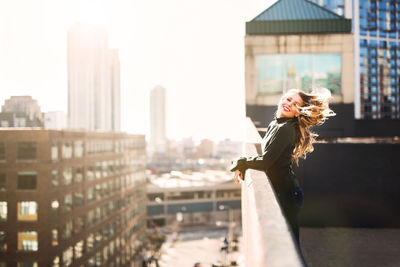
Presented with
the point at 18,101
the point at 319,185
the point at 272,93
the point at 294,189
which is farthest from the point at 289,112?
the point at 18,101

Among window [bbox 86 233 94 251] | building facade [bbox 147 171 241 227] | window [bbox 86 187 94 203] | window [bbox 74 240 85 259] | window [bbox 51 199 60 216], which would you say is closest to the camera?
window [bbox 51 199 60 216]

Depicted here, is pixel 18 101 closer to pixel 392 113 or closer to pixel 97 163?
pixel 97 163

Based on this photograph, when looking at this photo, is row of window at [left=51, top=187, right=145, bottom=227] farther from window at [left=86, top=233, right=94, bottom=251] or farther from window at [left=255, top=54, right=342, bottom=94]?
window at [left=255, top=54, right=342, bottom=94]

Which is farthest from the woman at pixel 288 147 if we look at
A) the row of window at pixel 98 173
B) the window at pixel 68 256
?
the window at pixel 68 256

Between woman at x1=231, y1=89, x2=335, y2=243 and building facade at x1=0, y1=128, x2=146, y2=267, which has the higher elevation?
woman at x1=231, y1=89, x2=335, y2=243

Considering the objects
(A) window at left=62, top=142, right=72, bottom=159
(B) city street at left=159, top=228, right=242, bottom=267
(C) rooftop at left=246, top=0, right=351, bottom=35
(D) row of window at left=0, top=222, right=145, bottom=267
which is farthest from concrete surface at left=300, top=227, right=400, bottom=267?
(B) city street at left=159, top=228, right=242, bottom=267

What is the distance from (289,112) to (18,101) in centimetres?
6046

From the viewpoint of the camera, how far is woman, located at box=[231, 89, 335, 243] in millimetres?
3430

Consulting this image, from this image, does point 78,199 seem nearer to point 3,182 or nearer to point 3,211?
point 3,211

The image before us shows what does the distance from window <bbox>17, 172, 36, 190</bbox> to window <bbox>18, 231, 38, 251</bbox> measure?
514cm

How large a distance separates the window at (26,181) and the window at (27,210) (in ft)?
5.68

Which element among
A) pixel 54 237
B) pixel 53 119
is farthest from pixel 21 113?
pixel 54 237

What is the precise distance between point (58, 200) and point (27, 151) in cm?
690

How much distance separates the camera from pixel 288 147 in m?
3.50
